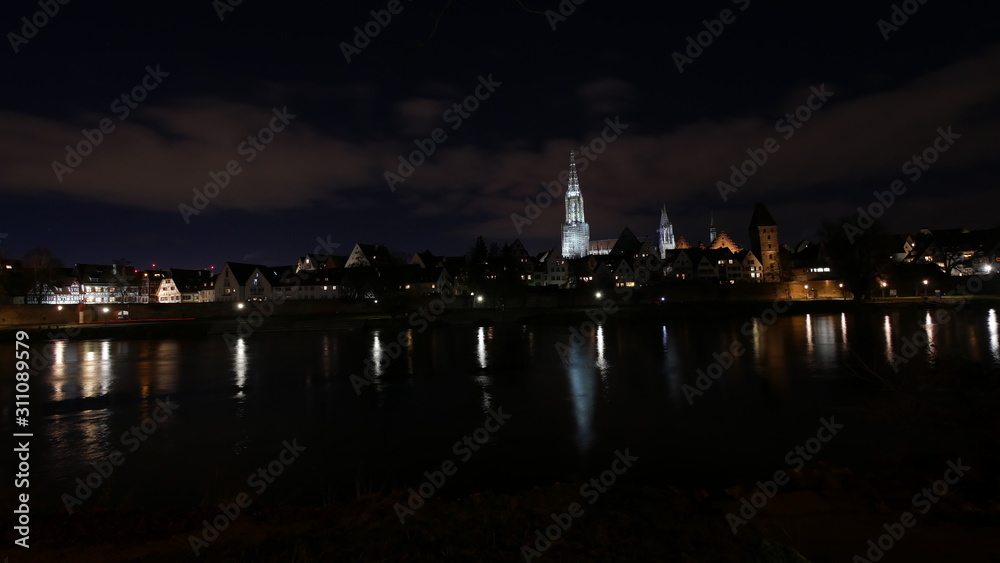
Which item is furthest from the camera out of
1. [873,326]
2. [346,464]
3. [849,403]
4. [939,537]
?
[873,326]

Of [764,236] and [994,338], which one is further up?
[764,236]

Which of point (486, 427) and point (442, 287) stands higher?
point (442, 287)

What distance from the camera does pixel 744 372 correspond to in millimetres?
22469

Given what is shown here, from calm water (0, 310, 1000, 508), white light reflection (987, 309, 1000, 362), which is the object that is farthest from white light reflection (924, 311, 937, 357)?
white light reflection (987, 309, 1000, 362)

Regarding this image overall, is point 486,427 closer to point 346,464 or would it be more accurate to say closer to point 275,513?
point 346,464

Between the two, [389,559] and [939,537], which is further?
[939,537]

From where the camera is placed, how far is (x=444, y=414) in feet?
53.3

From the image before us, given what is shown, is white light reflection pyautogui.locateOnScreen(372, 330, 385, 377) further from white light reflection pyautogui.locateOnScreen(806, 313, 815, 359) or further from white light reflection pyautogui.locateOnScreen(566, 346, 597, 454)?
white light reflection pyautogui.locateOnScreen(806, 313, 815, 359)

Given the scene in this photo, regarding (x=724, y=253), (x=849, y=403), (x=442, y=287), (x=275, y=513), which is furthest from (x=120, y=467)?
(x=724, y=253)

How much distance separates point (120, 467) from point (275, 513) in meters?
6.43

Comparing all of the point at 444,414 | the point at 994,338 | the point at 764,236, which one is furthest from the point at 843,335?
the point at 764,236

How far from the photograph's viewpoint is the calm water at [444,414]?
1067cm

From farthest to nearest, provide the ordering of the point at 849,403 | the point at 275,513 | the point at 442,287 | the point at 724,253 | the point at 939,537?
the point at 724,253 < the point at 442,287 < the point at 849,403 < the point at 275,513 < the point at 939,537

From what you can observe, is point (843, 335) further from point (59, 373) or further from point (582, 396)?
point (59, 373)
